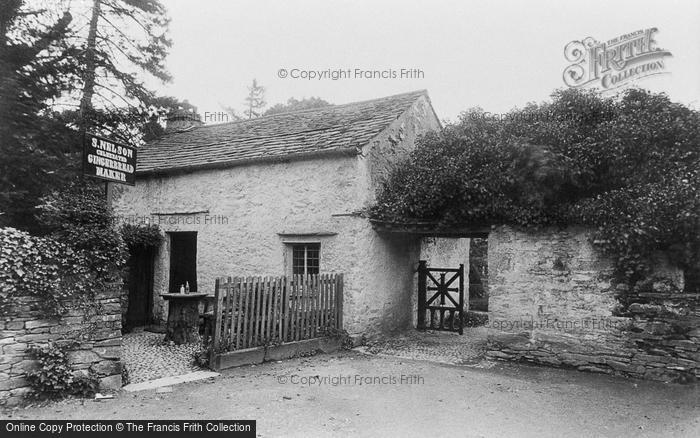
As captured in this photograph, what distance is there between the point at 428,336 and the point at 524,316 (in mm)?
3211

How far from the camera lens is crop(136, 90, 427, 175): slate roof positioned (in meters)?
10.5

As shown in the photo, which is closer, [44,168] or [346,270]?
[44,168]

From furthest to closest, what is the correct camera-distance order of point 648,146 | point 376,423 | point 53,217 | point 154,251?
point 154,251 < point 648,146 < point 53,217 < point 376,423

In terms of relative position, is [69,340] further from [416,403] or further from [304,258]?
[304,258]

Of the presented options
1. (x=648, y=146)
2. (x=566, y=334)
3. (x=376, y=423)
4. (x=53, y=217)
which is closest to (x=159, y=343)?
(x=53, y=217)

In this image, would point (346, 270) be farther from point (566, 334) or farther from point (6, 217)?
point (6, 217)

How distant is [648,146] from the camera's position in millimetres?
7535

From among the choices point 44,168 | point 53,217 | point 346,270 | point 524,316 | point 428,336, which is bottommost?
point 428,336

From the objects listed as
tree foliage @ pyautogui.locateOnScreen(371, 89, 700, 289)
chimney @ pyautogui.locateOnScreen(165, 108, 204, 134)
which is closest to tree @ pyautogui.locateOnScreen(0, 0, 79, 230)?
tree foliage @ pyautogui.locateOnScreen(371, 89, 700, 289)

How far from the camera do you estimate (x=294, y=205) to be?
1044 cm

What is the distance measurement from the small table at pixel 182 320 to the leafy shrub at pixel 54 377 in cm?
363

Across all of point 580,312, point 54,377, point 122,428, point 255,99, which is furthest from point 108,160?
point 255,99

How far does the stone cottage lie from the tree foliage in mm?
1024

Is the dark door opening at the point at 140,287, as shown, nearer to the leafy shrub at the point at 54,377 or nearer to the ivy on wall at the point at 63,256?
the ivy on wall at the point at 63,256
